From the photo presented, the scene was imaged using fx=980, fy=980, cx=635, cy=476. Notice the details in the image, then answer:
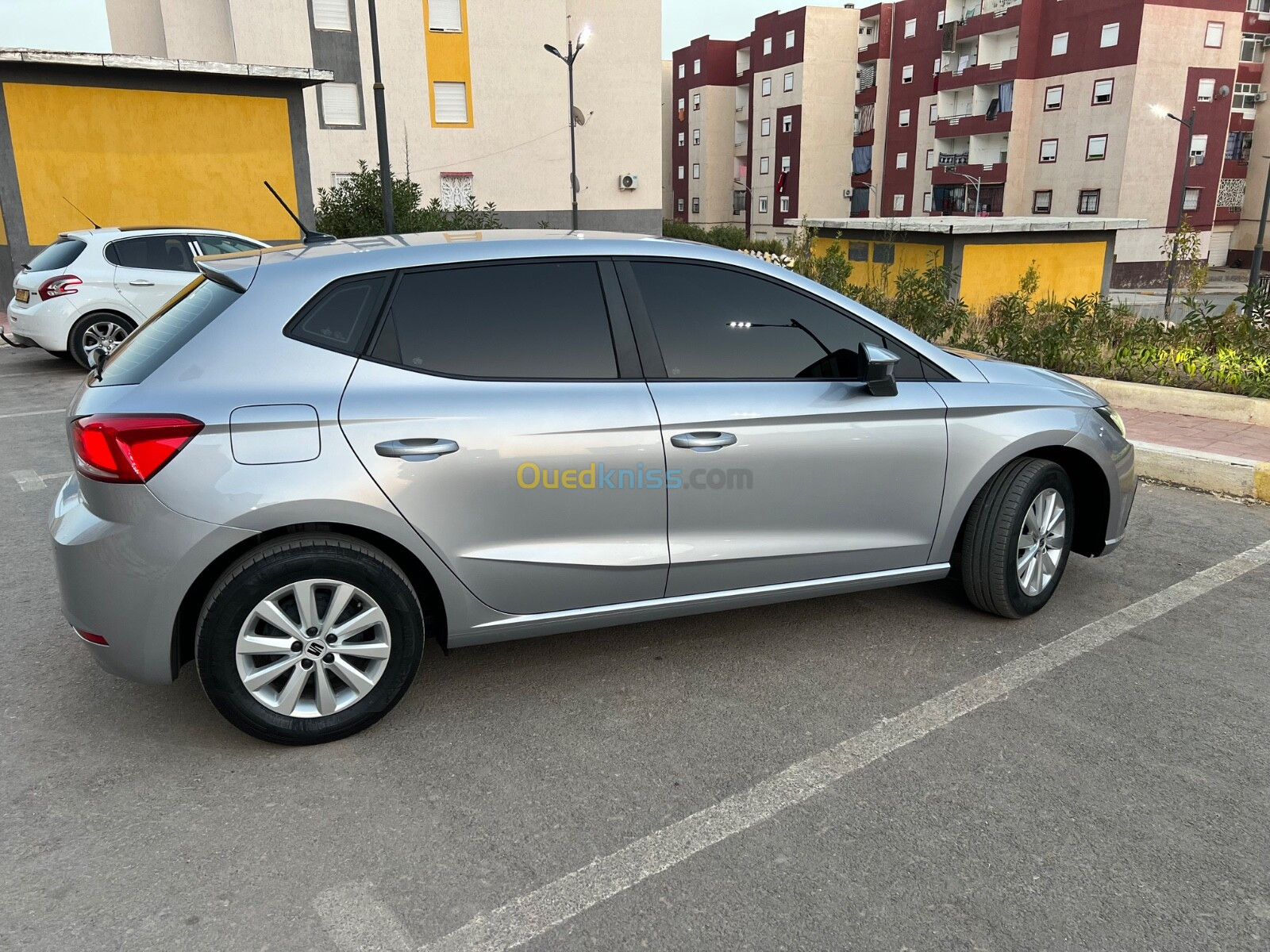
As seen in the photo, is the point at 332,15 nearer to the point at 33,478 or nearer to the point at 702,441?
the point at 33,478

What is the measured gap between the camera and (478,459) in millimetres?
3297

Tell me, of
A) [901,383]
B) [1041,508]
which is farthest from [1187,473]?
[901,383]

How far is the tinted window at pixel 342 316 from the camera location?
10.7ft

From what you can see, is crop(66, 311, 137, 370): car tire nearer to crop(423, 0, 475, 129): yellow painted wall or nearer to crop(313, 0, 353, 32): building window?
crop(423, 0, 475, 129): yellow painted wall

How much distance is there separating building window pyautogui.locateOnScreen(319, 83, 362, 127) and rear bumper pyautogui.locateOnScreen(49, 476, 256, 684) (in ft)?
114

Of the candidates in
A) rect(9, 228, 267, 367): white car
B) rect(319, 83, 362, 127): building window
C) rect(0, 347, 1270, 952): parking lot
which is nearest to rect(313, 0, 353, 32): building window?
rect(319, 83, 362, 127): building window

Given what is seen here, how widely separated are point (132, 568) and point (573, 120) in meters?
36.2

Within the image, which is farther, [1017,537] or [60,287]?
[60,287]

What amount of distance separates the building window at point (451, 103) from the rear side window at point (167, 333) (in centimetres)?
3493

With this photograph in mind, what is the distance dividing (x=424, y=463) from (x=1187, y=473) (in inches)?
216

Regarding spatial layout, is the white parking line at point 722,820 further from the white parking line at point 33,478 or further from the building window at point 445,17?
the building window at point 445,17

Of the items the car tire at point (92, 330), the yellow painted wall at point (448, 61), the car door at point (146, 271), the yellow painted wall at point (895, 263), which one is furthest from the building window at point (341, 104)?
the car tire at point (92, 330)

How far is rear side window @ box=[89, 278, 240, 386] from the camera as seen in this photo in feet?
10.7

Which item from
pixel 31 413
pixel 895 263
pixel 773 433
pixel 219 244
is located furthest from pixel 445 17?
pixel 773 433
